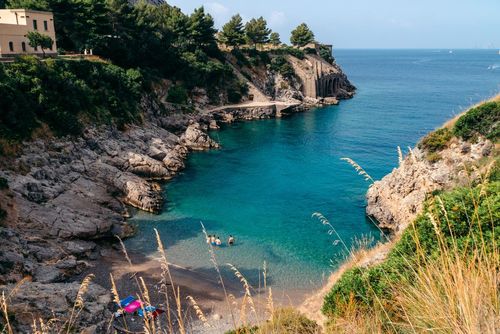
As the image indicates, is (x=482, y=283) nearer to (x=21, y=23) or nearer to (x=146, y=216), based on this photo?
(x=146, y=216)

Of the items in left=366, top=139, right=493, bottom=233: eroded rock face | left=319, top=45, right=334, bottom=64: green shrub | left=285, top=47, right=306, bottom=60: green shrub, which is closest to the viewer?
left=366, top=139, right=493, bottom=233: eroded rock face

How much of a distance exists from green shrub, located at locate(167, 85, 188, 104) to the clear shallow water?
8020 millimetres

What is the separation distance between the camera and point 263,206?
107ft

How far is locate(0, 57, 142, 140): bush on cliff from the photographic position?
30.8 m

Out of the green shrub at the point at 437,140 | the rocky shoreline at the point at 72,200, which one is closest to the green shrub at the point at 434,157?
the green shrub at the point at 437,140

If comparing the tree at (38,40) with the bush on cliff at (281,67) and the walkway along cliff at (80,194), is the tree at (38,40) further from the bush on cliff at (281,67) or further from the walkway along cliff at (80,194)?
the bush on cliff at (281,67)

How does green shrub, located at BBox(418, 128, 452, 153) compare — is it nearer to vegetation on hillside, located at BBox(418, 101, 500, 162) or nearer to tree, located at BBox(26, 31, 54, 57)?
vegetation on hillside, located at BBox(418, 101, 500, 162)

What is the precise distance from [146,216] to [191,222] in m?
3.83

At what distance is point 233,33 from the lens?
256 feet

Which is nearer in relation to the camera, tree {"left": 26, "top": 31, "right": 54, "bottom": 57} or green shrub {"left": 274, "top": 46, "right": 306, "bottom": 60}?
tree {"left": 26, "top": 31, "right": 54, "bottom": 57}

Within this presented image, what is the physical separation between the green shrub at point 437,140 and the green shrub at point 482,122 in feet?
3.09

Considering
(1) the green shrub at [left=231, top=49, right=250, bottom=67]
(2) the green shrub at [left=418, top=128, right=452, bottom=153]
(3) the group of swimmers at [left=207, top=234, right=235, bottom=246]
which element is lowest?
(3) the group of swimmers at [left=207, top=234, right=235, bottom=246]

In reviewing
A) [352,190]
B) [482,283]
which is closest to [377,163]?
[352,190]

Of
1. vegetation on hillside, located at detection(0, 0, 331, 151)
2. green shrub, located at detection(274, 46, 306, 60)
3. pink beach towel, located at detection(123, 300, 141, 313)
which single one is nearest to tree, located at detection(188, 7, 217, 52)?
vegetation on hillside, located at detection(0, 0, 331, 151)
